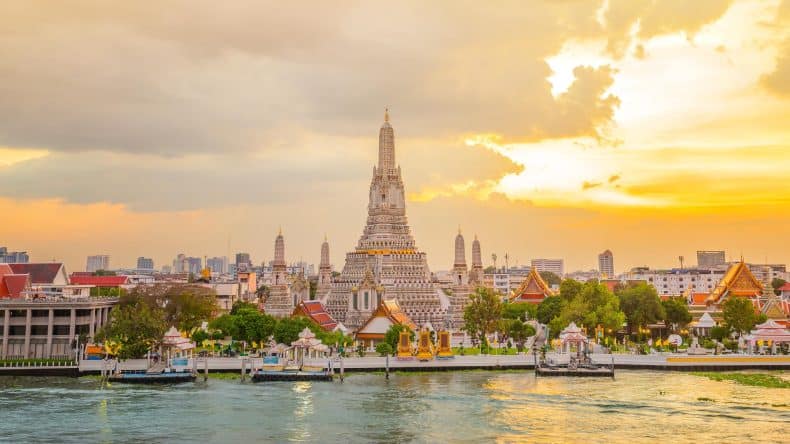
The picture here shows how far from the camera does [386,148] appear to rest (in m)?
97.5

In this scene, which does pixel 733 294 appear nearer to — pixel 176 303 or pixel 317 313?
pixel 317 313

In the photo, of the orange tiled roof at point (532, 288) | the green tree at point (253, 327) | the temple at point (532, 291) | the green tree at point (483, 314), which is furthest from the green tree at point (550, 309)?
the green tree at point (253, 327)

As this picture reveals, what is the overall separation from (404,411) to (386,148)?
2319 inches

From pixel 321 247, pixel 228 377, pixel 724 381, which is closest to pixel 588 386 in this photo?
pixel 724 381

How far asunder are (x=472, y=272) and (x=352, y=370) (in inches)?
1726

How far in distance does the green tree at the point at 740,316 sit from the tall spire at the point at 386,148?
43293 millimetres

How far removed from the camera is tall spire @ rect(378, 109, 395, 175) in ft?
318

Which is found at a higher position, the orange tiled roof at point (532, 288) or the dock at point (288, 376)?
the orange tiled roof at point (532, 288)

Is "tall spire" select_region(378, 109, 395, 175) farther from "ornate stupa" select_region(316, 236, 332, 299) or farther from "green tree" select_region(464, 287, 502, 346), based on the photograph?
"green tree" select_region(464, 287, 502, 346)

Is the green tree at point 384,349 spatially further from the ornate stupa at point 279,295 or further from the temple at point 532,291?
the temple at point 532,291

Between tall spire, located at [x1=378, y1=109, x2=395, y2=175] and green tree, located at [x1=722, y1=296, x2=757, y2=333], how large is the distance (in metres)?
43.3

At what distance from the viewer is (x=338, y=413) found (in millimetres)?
41594

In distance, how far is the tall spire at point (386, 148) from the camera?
96.9m

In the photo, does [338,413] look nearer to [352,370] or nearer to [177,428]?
[177,428]
